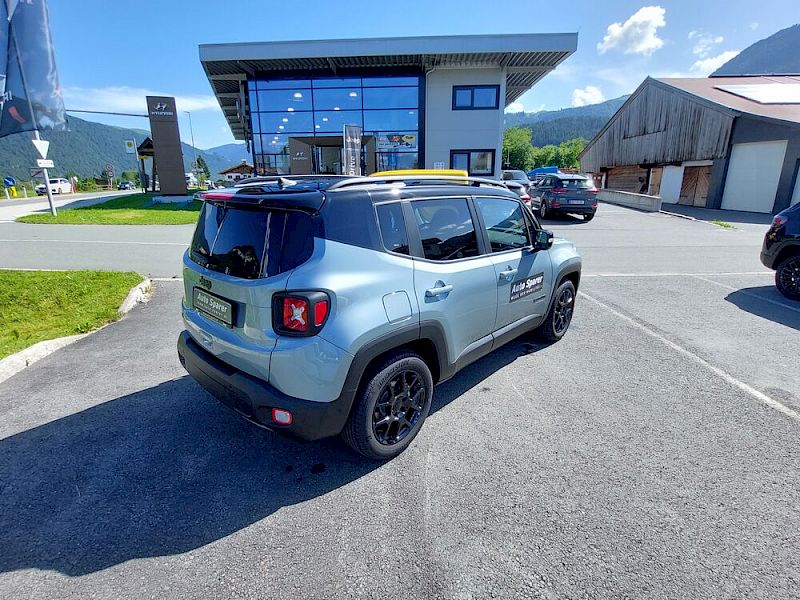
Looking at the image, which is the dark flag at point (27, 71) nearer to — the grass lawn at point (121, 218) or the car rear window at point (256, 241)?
the grass lawn at point (121, 218)

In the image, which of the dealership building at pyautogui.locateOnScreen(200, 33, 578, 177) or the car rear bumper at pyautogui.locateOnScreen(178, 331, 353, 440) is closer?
the car rear bumper at pyautogui.locateOnScreen(178, 331, 353, 440)

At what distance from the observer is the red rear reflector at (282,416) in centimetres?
225

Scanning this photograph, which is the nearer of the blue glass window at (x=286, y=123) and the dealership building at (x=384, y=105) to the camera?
the dealership building at (x=384, y=105)

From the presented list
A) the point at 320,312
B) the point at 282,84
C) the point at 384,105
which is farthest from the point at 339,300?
the point at 282,84

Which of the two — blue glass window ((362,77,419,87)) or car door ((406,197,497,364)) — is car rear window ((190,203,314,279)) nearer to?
car door ((406,197,497,364))

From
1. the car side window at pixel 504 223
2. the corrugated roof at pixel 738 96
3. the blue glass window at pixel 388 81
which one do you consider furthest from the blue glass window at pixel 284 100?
the corrugated roof at pixel 738 96

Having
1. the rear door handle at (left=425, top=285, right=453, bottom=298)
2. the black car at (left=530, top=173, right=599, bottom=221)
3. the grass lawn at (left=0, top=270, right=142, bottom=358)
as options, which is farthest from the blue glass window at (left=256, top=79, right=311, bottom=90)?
the rear door handle at (left=425, top=285, right=453, bottom=298)

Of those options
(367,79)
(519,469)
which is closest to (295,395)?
(519,469)

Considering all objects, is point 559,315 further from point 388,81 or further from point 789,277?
point 388,81

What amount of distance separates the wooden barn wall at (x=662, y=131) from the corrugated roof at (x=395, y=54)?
9933mm

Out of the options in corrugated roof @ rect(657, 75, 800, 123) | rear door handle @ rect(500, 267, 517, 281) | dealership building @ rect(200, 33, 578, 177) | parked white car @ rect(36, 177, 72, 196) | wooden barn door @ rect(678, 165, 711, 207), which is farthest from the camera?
parked white car @ rect(36, 177, 72, 196)

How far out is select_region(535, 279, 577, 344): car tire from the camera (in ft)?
14.7

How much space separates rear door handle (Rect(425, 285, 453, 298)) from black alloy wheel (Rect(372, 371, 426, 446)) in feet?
1.83

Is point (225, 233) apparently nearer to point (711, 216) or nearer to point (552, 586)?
point (552, 586)
